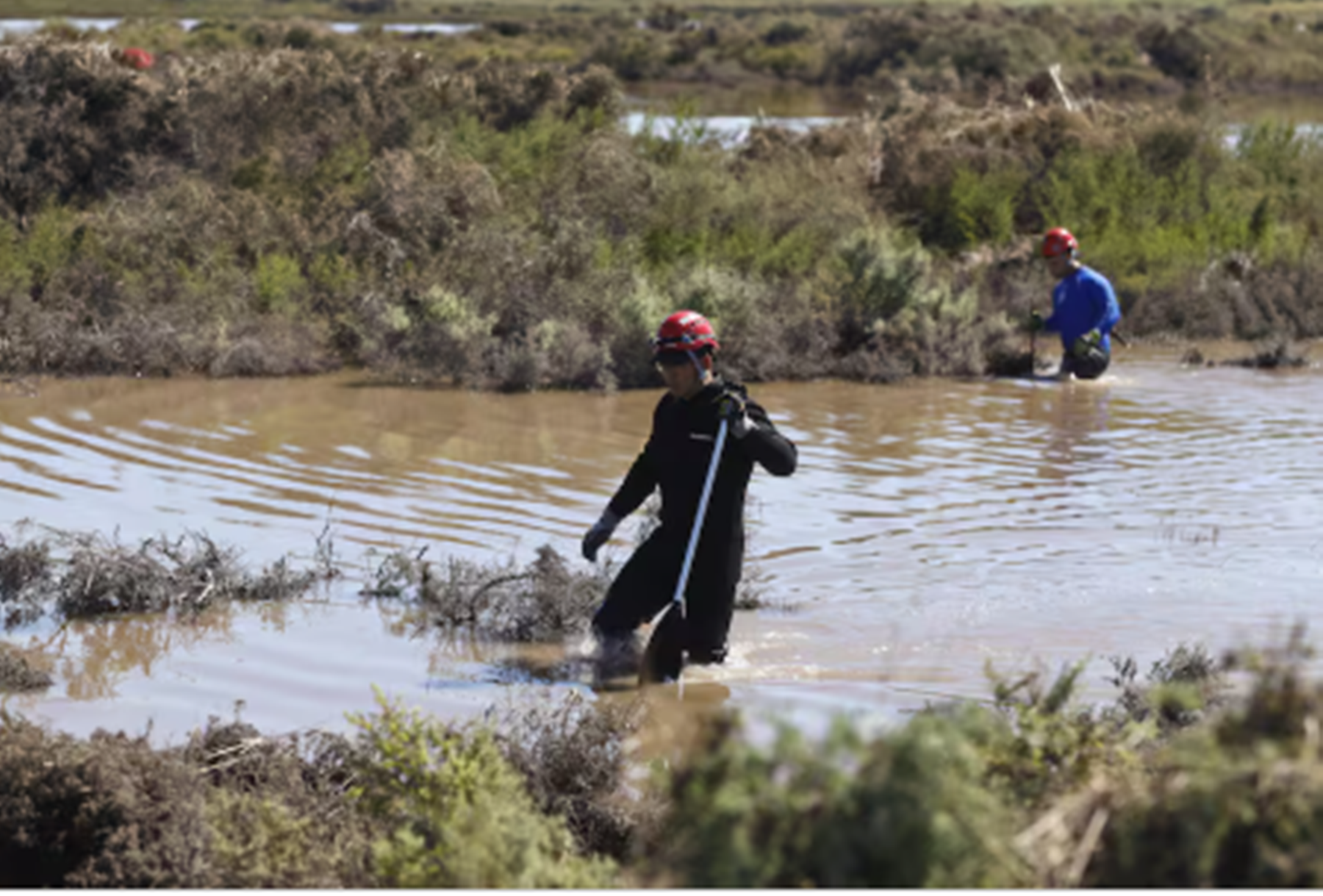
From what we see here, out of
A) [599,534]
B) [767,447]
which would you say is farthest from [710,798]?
[599,534]

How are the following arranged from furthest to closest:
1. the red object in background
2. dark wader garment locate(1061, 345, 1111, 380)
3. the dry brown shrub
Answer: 1. the red object in background
2. dark wader garment locate(1061, 345, 1111, 380)
3. the dry brown shrub

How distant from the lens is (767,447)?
26.5 ft

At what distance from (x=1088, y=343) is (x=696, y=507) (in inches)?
367

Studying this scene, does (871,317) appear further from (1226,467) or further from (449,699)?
(449,699)

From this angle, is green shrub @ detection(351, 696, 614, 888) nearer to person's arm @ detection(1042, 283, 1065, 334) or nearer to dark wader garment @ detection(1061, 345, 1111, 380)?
dark wader garment @ detection(1061, 345, 1111, 380)

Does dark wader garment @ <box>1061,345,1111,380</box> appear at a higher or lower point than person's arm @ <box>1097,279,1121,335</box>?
lower

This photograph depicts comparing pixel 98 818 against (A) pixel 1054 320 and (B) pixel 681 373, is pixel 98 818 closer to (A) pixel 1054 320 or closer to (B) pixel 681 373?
(B) pixel 681 373

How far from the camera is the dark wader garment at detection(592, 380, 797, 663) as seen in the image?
8258 mm

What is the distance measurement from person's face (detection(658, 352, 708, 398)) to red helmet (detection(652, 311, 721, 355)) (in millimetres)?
32

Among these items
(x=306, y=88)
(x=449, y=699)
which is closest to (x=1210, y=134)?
(x=306, y=88)

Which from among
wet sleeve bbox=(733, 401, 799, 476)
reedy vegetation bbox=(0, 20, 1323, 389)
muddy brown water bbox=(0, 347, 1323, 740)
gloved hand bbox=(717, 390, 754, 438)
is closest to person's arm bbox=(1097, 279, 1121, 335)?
muddy brown water bbox=(0, 347, 1323, 740)

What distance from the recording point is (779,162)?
24109 mm

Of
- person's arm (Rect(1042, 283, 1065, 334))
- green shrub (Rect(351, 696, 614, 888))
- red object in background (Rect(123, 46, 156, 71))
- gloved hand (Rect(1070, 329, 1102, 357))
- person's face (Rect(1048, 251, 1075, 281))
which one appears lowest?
green shrub (Rect(351, 696, 614, 888))

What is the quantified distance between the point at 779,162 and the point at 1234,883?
2065 cm
